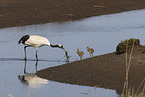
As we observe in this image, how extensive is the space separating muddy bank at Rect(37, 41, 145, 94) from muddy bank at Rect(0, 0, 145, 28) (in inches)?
414

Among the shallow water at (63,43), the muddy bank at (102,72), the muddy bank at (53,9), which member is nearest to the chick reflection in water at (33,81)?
the shallow water at (63,43)

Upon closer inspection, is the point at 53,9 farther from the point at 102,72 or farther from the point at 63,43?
the point at 102,72

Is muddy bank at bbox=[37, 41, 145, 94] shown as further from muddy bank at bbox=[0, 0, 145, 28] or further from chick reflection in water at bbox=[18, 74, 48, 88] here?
muddy bank at bbox=[0, 0, 145, 28]

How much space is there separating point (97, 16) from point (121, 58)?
1462 centimetres

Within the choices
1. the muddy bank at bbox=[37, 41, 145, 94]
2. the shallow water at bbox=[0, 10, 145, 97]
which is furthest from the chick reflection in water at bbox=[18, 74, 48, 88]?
the muddy bank at bbox=[37, 41, 145, 94]

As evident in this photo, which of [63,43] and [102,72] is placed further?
[63,43]

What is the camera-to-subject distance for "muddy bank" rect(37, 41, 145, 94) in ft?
40.8

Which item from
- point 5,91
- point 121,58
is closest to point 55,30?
point 121,58

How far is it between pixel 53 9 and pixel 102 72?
16.2m

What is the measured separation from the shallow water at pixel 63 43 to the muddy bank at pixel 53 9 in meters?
1.02

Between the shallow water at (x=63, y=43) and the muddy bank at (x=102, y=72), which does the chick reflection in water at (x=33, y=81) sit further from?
the muddy bank at (x=102, y=72)

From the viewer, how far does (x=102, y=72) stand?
13094 mm

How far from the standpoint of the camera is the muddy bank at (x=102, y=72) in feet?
40.8

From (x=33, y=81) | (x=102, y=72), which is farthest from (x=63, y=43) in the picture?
(x=33, y=81)
